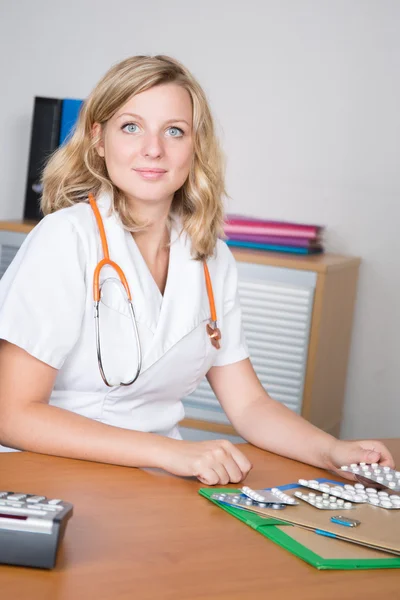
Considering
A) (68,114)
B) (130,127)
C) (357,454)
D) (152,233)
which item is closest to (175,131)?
→ (130,127)

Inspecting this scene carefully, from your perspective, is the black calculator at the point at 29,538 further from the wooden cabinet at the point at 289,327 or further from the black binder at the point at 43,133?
the black binder at the point at 43,133

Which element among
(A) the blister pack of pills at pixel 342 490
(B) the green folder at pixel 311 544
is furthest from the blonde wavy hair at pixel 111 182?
(B) the green folder at pixel 311 544

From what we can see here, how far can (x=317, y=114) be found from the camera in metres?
3.43

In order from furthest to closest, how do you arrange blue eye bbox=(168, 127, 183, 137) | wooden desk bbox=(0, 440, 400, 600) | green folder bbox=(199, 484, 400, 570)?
1. blue eye bbox=(168, 127, 183, 137)
2. green folder bbox=(199, 484, 400, 570)
3. wooden desk bbox=(0, 440, 400, 600)

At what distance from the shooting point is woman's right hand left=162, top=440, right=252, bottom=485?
1.34 m

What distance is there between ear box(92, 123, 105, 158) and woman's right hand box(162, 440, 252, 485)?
2.31ft

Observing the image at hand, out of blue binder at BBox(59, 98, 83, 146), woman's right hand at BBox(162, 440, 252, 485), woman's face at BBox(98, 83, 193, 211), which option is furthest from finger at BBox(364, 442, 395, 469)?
blue binder at BBox(59, 98, 83, 146)

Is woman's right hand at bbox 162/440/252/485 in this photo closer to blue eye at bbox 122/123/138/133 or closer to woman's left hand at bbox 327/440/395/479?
woman's left hand at bbox 327/440/395/479

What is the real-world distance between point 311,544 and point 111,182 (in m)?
0.94

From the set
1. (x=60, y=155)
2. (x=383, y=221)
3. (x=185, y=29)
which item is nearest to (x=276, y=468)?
(x=60, y=155)

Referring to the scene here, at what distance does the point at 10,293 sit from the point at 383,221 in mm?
2140

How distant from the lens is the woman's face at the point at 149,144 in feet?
5.77

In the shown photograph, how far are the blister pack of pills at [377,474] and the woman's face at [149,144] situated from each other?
2.16 ft

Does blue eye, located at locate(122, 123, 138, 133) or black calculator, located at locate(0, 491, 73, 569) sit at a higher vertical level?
blue eye, located at locate(122, 123, 138, 133)
